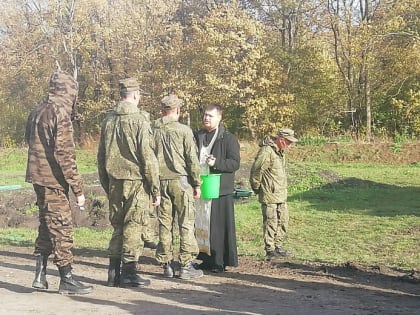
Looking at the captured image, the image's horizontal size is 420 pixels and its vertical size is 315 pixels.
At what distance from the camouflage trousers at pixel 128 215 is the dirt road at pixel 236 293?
1.28ft

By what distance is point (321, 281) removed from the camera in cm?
720

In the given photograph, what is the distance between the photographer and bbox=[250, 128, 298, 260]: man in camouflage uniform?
897cm

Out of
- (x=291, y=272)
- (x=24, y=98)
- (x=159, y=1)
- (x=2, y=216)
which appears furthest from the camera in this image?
(x=24, y=98)

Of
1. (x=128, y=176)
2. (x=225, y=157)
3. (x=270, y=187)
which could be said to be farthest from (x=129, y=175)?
(x=270, y=187)

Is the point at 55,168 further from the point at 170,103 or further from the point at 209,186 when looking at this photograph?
the point at 209,186

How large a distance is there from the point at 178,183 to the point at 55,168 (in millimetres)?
1568

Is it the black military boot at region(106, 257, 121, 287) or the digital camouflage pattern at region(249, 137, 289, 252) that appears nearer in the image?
the black military boot at region(106, 257, 121, 287)

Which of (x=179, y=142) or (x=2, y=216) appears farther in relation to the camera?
(x=2, y=216)

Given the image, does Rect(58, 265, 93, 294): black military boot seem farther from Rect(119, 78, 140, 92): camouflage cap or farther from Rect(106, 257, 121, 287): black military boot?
Rect(119, 78, 140, 92): camouflage cap

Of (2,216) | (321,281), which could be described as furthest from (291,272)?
(2,216)

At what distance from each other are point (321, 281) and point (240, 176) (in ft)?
43.8

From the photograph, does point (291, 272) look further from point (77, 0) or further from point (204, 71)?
point (77, 0)

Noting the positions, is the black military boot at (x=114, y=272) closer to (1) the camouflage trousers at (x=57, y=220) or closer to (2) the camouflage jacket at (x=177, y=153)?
(1) the camouflage trousers at (x=57, y=220)

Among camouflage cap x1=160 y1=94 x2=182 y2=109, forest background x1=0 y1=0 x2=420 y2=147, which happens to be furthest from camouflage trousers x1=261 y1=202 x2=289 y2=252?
forest background x1=0 y1=0 x2=420 y2=147
